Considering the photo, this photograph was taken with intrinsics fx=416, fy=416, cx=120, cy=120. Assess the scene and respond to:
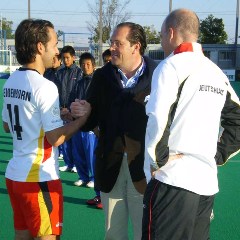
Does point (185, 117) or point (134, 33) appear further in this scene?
point (134, 33)

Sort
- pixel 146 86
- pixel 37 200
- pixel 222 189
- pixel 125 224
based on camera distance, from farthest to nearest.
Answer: pixel 222 189
pixel 125 224
pixel 146 86
pixel 37 200

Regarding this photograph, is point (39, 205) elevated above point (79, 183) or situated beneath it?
elevated above

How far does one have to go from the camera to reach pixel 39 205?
8.16 ft

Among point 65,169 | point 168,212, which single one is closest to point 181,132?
point 168,212

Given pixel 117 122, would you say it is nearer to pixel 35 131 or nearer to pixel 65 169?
pixel 35 131

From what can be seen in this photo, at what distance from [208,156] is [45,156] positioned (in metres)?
0.97

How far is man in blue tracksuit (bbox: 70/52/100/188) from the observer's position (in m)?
5.63

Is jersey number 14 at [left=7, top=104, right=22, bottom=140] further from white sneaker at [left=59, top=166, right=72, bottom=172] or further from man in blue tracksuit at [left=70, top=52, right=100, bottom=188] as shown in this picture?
white sneaker at [left=59, top=166, right=72, bottom=172]

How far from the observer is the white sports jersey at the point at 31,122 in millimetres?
2381

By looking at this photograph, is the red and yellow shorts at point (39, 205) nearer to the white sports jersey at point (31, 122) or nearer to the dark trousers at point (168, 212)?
the white sports jersey at point (31, 122)

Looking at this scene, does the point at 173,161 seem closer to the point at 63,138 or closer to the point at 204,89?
the point at 204,89

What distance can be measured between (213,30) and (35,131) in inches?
1738

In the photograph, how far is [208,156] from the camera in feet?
7.57

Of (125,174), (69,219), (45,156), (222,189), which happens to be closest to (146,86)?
(125,174)
